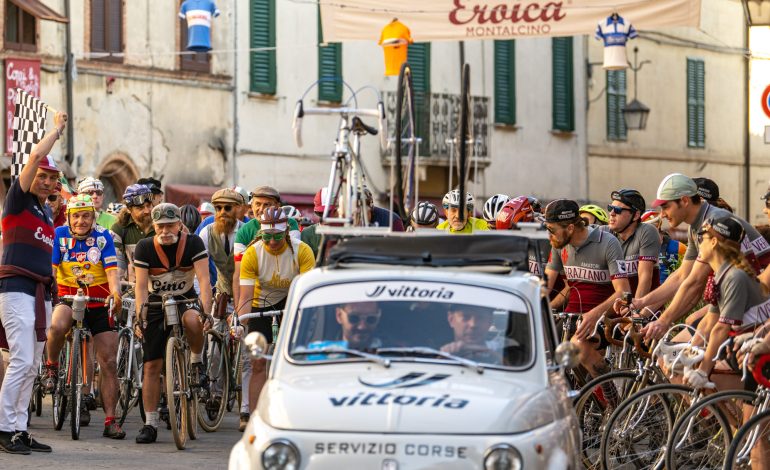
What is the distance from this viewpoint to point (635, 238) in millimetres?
14734

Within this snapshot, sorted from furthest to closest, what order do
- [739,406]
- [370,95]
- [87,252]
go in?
[370,95]
[87,252]
[739,406]

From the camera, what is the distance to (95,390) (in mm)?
17609

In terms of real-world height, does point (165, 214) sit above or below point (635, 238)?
above

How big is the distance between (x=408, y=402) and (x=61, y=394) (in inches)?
279

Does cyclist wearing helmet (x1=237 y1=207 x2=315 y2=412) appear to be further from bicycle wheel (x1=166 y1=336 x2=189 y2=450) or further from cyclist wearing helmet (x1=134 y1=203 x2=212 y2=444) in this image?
bicycle wheel (x1=166 y1=336 x2=189 y2=450)

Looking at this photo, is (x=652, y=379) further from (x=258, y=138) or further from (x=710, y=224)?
(x=258, y=138)

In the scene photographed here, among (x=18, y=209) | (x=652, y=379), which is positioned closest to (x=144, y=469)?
(x=18, y=209)

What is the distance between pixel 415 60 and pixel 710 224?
2914 cm

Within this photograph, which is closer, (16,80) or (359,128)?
(359,128)

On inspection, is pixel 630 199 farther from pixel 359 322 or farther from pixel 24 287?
pixel 359 322

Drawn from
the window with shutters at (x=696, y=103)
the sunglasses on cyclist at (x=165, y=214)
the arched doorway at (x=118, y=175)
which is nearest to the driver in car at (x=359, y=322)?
the sunglasses on cyclist at (x=165, y=214)

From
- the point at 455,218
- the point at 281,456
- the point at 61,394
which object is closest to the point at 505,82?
the point at 455,218

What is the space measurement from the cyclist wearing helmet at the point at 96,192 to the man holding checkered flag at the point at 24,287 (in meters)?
2.96

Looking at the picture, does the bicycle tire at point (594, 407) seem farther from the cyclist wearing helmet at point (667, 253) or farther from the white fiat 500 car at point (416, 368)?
the cyclist wearing helmet at point (667, 253)
